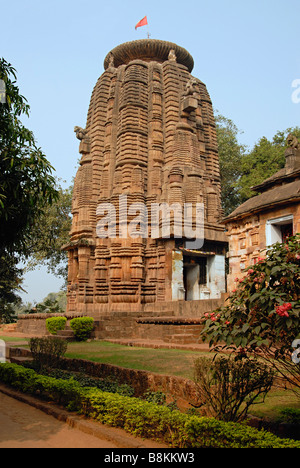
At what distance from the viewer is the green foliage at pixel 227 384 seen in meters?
5.17

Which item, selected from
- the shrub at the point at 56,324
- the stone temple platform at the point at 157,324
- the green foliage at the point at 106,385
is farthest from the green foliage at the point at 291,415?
the shrub at the point at 56,324

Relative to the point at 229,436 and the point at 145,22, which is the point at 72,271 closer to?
the point at 145,22

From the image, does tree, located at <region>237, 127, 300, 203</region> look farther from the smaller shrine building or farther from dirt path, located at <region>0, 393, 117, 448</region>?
dirt path, located at <region>0, 393, 117, 448</region>

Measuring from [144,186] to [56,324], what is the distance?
8.11m

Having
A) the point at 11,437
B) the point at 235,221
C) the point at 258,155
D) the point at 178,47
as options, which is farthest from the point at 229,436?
the point at 258,155

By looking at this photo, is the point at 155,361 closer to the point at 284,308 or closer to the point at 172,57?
the point at 284,308

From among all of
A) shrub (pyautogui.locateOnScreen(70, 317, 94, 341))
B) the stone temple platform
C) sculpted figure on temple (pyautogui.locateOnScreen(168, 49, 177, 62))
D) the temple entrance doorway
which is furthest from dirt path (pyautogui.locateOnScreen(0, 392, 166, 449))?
sculpted figure on temple (pyautogui.locateOnScreen(168, 49, 177, 62))

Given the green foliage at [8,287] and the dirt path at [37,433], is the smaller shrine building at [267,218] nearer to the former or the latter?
the dirt path at [37,433]

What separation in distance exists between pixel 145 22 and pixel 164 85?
5.69 metres

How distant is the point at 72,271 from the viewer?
75.4 feet

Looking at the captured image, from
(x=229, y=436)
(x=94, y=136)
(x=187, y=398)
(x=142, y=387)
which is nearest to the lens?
(x=229, y=436)

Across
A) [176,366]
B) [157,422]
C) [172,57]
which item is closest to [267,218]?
[176,366]

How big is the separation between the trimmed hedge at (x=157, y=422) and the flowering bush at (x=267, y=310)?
2.95ft

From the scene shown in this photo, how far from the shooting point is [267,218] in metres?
11.9
